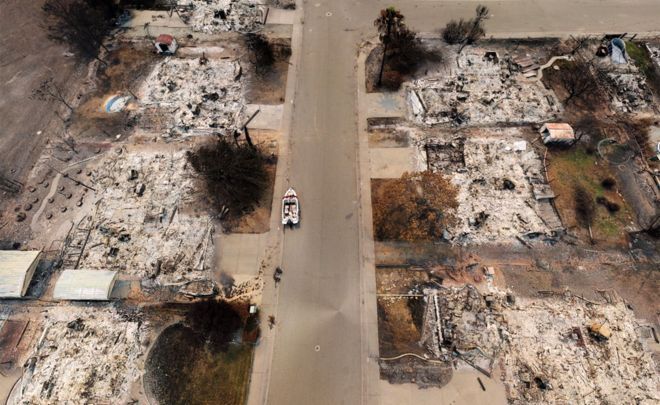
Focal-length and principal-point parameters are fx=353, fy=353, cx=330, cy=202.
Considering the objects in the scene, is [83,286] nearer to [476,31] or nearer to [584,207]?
[584,207]

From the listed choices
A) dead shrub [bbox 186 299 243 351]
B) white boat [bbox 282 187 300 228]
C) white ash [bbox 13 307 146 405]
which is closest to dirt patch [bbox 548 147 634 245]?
white boat [bbox 282 187 300 228]

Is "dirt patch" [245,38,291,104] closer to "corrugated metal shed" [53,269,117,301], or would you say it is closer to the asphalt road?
the asphalt road

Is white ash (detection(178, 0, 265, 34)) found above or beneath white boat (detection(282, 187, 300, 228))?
above

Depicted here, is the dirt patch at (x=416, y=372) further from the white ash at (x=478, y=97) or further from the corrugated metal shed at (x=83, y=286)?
the white ash at (x=478, y=97)

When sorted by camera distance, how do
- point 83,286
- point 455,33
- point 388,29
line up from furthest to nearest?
point 455,33
point 388,29
point 83,286

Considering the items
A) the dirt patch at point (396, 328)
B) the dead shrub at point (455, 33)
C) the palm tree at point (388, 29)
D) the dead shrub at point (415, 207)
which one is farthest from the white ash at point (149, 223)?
the dead shrub at point (455, 33)

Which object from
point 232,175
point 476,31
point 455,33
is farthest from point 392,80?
point 232,175
